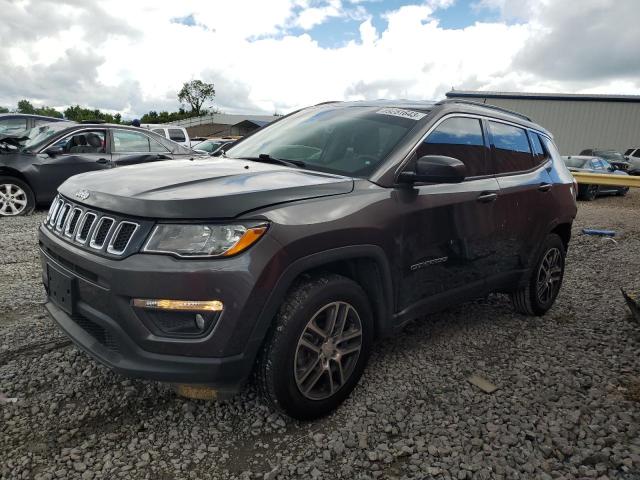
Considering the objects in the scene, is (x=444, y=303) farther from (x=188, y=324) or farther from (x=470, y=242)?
(x=188, y=324)

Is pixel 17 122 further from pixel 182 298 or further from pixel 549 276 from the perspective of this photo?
pixel 549 276

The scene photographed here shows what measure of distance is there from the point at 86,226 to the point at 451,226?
2075 millimetres

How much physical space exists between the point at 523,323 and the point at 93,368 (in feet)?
10.9

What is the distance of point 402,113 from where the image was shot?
10.7 feet

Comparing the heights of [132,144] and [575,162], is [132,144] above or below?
above

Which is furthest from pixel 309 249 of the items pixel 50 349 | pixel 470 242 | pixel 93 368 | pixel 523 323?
pixel 523 323

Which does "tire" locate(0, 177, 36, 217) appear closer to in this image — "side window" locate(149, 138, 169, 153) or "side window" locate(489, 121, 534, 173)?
"side window" locate(149, 138, 169, 153)

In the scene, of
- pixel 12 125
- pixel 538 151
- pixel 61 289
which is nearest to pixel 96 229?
pixel 61 289

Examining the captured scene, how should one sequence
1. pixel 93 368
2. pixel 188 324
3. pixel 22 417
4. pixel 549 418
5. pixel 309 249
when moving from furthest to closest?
1. pixel 93 368
2. pixel 549 418
3. pixel 22 417
4. pixel 309 249
5. pixel 188 324

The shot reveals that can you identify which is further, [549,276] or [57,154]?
[57,154]

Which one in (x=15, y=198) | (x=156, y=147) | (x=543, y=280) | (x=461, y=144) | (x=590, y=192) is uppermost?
(x=461, y=144)

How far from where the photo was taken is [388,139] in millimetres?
3012

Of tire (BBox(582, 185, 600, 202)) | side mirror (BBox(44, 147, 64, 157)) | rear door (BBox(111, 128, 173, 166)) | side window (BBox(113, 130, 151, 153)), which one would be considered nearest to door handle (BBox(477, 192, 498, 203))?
rear door (BBox(111, 128, 173, 166))

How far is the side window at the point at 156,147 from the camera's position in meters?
8.45
